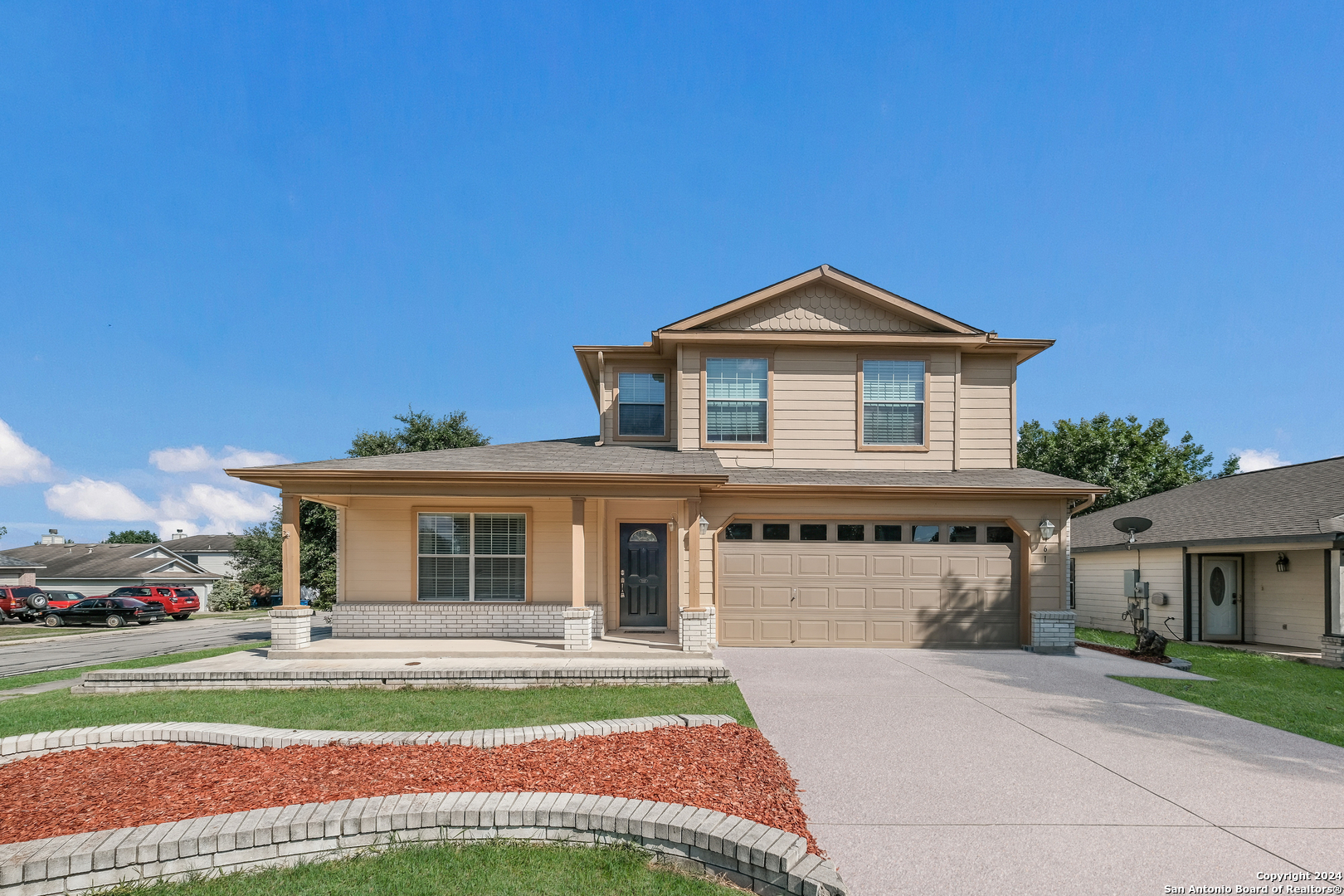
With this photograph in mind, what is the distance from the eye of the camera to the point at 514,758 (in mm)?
5336

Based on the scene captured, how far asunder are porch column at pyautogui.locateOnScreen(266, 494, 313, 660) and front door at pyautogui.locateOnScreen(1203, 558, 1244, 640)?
18.7m

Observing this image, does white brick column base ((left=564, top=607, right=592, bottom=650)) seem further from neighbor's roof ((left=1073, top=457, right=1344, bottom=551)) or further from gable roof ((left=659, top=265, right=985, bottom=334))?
neighbor's roof ((left=1073, top=457, right=1344, bottom=551))

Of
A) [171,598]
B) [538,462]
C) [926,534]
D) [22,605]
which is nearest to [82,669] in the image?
[538,462]

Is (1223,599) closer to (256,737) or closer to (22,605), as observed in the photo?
(256,737)

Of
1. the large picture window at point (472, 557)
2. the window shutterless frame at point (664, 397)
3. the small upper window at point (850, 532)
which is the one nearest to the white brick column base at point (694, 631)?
the small upper window at point (850, 532)

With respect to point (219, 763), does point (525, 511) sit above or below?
above

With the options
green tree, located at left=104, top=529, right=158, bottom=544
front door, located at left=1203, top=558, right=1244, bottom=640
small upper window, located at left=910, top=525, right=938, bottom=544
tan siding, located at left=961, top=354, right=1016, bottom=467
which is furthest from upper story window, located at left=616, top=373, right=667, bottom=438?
green tree, located at left=104, top=529, right=158, bottom=544

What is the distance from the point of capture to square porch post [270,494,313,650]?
11172 mm

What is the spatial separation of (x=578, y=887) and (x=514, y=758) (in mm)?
1897

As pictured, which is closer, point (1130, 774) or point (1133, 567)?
point (1130, 774)

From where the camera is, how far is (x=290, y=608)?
11234mm

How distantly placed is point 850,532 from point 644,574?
4043 millimetres

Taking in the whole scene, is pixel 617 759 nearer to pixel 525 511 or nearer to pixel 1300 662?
pixel 525 511

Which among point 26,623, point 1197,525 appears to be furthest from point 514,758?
point 26,623
